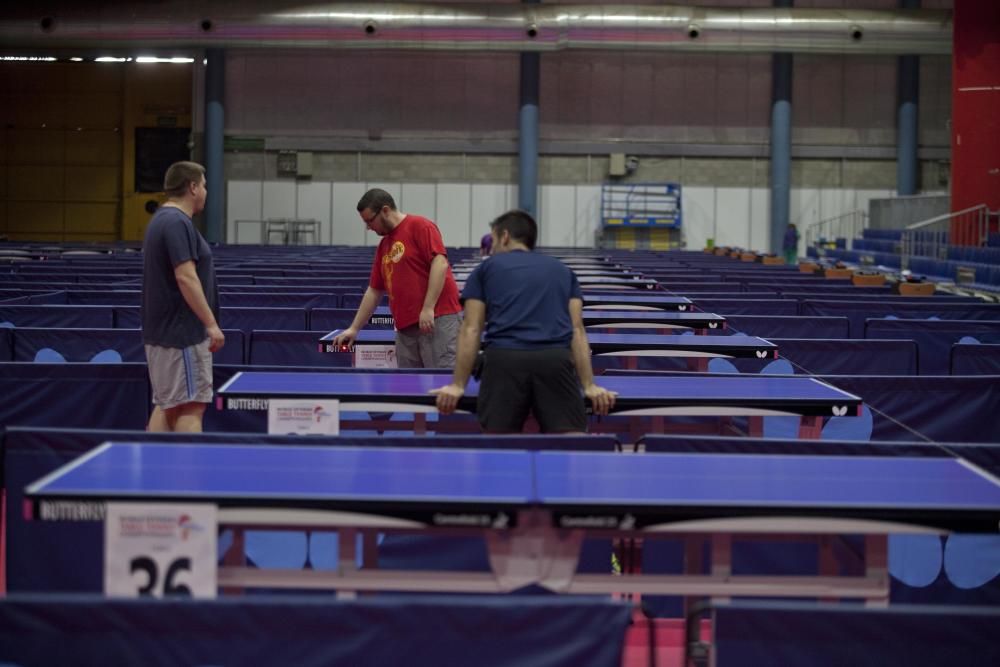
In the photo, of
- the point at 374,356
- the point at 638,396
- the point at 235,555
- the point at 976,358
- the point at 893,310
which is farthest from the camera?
the point at 893,310

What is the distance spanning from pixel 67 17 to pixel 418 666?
95.4ft

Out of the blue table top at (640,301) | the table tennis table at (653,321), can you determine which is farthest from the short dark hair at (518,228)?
the blue table top at (640,301)

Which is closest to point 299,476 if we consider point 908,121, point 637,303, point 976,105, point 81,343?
point 81,343

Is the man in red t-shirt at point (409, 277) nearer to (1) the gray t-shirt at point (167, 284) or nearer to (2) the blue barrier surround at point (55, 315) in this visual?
(1) the gray t-shirt at point (167, 284)

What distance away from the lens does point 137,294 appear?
11.8 metres

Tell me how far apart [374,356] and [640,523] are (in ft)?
15.4

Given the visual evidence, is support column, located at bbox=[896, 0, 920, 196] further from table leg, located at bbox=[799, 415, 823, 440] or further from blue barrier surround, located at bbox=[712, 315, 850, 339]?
table leg, located at bbox=[799, 415, 823, 440]

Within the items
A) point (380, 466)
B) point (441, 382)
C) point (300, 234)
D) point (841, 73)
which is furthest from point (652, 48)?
point (380, 466)

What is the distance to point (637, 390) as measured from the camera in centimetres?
552

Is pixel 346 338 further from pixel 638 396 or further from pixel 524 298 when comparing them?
pixel 638 396

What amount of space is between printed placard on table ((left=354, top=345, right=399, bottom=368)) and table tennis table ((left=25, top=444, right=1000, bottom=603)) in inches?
148

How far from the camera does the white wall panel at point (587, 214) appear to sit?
33.0 meters

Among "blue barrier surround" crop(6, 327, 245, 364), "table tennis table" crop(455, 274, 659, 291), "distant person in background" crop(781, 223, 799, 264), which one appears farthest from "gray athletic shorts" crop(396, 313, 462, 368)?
"distant person in background" crop(781, 223, 799, 264)

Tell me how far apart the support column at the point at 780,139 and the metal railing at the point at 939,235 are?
6414 mm
